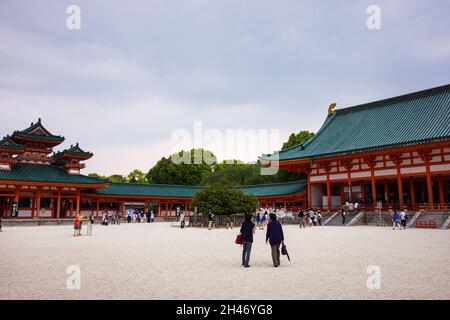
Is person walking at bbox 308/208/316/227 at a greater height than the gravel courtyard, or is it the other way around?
person walking at bbox 308/208/316/227

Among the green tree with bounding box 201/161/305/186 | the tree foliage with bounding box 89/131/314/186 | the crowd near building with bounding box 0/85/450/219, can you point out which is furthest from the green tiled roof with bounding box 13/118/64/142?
the green tree with bounding box 201/161/305/186

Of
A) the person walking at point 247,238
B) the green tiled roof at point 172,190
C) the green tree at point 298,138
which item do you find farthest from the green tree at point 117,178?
the person walking at point 247,238

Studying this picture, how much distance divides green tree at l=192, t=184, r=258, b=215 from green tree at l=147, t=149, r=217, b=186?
44385mm

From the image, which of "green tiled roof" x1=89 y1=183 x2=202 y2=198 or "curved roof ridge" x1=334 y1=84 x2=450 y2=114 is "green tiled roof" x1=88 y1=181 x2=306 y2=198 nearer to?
"green tiled roof" x1=89 y1=183 x2=202 y2=198

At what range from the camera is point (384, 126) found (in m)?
34.5

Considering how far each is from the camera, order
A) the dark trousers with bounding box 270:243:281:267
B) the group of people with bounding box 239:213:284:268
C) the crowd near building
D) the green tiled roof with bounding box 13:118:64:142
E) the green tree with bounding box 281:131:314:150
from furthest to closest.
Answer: the green tree with bounding box 281:131:314:150
the green tiled roof with bounding box 13:118:64:142
the crowd near building
the group of people with bounding box 239:213:284:268
the dark trousers with bounding box 270:243:281:267

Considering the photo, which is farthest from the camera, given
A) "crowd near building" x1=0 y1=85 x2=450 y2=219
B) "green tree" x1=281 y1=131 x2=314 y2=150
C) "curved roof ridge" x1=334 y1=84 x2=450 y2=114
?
"green tree" x1=281 y1=131 x2=314 y2=150

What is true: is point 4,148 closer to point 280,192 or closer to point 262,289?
point 280,192

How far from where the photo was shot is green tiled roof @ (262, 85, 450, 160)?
98.0 feet

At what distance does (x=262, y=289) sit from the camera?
6.77 meters

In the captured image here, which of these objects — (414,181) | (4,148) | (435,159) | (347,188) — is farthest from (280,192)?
(4,148)

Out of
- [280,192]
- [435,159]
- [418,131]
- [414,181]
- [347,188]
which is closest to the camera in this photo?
[435,159]

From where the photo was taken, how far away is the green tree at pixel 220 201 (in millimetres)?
27953
